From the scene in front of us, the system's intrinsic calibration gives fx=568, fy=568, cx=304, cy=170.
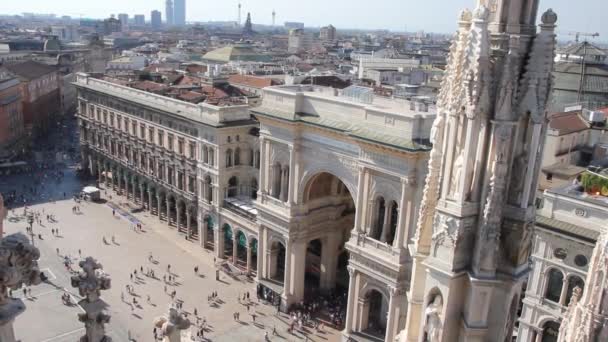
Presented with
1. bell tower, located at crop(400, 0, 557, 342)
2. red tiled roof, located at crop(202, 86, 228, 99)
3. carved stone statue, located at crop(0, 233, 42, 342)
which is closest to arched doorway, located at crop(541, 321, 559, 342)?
bell tower, located at crop(400, 0, 557, 342)

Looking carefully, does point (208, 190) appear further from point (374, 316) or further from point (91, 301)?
point (91, 301)

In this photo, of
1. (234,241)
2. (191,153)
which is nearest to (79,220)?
(191,153)

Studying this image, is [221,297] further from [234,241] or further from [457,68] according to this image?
[457,68]

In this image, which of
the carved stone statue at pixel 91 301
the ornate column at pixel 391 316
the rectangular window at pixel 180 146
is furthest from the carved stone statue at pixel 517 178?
the rectangular window at pixel 180 146

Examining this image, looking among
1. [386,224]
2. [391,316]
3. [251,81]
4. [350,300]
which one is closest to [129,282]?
[350,300]

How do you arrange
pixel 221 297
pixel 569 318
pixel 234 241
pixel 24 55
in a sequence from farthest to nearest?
pixel 24 55 < pixel 234 241 < pixel 221 297 < pixel 569 318

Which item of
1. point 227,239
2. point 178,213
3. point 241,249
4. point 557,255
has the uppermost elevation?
point 557,255

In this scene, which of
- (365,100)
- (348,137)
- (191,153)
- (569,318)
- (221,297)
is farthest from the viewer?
(191,153)
